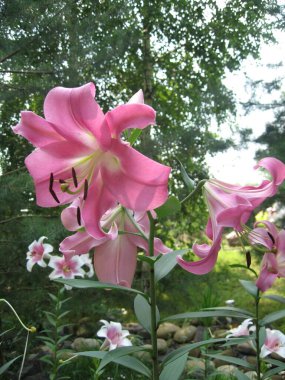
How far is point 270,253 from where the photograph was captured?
0.44 meters

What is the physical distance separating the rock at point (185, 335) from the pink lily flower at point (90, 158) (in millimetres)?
2548

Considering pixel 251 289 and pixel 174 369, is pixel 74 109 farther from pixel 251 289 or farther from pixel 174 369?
pixel 251 289

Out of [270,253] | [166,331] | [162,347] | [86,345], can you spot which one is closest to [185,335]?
[166,331]

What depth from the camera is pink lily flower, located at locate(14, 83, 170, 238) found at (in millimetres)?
398

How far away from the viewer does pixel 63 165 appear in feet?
1.51

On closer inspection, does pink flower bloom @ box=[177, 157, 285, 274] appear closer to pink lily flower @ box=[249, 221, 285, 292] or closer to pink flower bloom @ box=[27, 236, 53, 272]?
pink lily flower @ box=[249, 221, 285, 292]

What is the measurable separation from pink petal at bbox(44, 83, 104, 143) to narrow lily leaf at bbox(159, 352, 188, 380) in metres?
0.37

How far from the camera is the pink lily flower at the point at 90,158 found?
0.40 m

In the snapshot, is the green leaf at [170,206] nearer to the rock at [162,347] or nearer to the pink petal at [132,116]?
the pink petal at [132,116]

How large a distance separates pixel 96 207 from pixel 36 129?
100 millimetres

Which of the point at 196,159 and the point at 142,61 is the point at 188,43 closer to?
the point at 142,61

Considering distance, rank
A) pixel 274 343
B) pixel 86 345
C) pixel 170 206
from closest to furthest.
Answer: pixel 170 206 < pixel 274 343 < pixel 86 345

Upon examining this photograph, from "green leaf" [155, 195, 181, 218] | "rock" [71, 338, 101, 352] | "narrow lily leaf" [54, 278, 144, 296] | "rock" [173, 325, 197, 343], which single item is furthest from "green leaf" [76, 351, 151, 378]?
"rock" [173, 325, 197, 343]

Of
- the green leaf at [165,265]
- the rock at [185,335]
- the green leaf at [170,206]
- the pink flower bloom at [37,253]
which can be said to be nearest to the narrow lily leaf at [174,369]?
the green leaf at [165,265]
